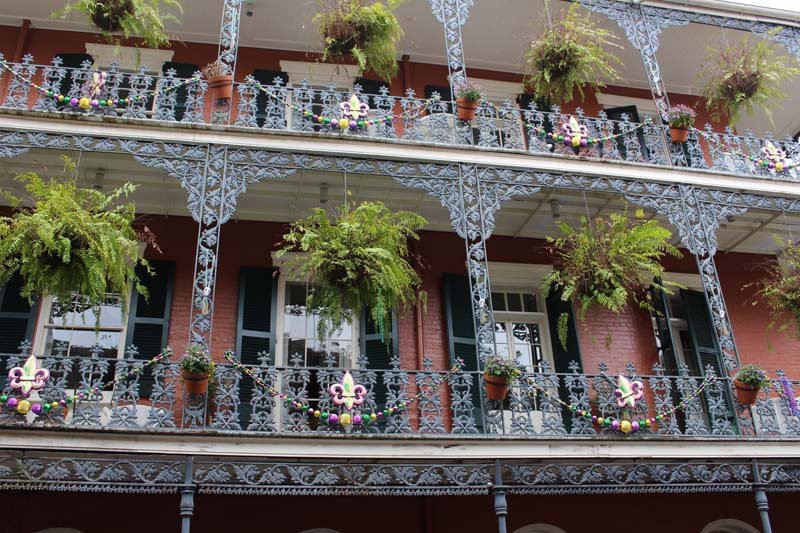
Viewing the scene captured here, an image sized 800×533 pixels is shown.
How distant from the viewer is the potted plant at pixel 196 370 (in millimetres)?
6340

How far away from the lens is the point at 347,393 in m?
6.84

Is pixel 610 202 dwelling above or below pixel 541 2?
below

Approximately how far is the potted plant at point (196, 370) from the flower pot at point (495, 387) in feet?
8.90

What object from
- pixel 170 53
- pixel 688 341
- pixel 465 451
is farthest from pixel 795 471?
pixel 170 53

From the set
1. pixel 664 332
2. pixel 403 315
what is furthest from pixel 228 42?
pixel 664 332

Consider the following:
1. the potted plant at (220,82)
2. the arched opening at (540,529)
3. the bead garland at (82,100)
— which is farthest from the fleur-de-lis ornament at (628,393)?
the bead garland at (82,100)

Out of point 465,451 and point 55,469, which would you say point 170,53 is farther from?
point 465,451

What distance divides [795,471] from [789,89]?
7.05m

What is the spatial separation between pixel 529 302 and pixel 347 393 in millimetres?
4099

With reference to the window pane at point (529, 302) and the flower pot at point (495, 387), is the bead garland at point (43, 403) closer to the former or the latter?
the flower pot at point (495, 387)

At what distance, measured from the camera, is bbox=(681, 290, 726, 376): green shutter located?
9.62 m

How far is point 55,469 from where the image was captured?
240 inches

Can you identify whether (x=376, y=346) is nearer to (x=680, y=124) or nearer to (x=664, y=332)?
(x=664, y=332)

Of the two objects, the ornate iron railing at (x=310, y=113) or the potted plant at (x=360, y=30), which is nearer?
the ornate iron railing at (x=310, y=113)
